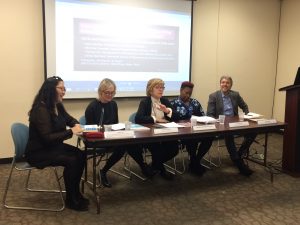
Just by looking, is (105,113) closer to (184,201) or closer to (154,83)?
(154,83)

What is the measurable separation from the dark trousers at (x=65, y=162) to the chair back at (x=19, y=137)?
0.33ft

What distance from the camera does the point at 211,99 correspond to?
4.13m

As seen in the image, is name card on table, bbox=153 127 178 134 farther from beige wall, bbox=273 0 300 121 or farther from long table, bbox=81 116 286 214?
beige wall, bbox=273 0 300 121

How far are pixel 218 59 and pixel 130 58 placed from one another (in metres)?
1.70

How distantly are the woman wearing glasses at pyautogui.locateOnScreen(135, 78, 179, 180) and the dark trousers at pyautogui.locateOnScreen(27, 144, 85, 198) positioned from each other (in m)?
Answer: 0.96

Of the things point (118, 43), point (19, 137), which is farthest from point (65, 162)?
point (118, 43)

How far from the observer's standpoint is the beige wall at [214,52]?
12.9 feet

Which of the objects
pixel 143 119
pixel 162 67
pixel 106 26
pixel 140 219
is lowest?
pixel 140 219

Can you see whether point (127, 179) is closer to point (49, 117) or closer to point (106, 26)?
point (49, 117)

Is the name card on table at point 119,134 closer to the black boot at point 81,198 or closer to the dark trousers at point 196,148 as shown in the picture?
the black boot at point 81,198

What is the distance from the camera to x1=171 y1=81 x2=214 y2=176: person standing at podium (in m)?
3.72

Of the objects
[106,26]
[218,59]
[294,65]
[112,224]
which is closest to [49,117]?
[112,224]

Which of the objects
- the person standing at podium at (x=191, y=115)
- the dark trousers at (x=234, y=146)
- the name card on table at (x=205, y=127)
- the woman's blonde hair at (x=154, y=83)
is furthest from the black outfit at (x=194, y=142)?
the name card on table at (x=205, y=127)

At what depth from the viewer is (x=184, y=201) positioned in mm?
2984
